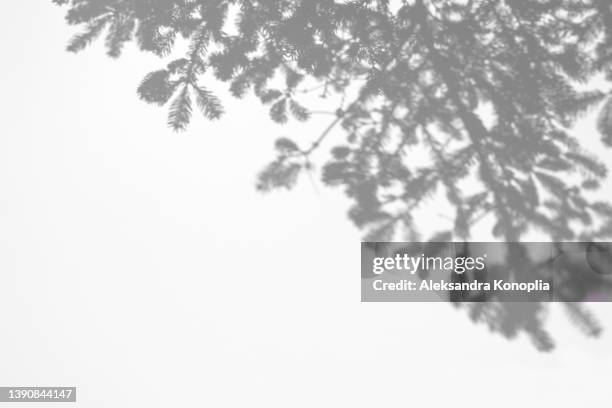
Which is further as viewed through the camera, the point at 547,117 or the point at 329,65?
the point at 329,65

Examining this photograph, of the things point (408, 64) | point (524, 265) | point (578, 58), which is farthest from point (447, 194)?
point (578, 58)

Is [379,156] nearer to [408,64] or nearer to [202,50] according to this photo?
[408,64]

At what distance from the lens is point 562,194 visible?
2.09 metres

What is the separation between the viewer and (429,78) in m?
2.26

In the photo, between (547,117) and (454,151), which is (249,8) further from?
(547,117)

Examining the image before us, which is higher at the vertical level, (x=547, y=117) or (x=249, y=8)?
(x=249, y=8)

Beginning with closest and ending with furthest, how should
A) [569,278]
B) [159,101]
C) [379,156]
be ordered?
[569,278] → [159,101] → [379,156]

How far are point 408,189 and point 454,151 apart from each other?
0.36 meters

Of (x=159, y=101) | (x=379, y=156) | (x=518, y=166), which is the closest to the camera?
(x=159, y=101)

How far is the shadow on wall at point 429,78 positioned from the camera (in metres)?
1.92

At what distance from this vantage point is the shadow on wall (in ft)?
6.31

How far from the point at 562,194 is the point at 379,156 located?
3.47ft

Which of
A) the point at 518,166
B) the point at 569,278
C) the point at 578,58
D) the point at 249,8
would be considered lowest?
the point at 569,278

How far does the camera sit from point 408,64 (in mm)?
2232
